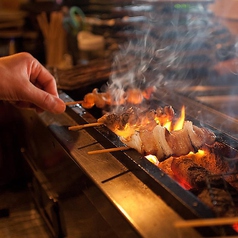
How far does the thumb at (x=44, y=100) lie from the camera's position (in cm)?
261

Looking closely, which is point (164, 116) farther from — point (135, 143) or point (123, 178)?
point (123, 178)

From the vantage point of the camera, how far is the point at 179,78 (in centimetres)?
424

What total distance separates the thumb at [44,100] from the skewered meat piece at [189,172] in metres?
1.03

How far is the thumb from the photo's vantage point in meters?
2.61

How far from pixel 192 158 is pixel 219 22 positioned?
3833 mm

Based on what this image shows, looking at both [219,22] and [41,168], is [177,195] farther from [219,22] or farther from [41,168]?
[219,22]

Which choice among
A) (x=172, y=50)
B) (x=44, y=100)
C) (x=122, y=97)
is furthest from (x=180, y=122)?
(x=172, y=50)

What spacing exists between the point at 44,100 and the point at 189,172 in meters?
1.26

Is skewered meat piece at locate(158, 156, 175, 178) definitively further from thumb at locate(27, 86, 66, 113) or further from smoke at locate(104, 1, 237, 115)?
smoke at locate(104, 1, 237, 115)

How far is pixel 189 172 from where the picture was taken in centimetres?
205

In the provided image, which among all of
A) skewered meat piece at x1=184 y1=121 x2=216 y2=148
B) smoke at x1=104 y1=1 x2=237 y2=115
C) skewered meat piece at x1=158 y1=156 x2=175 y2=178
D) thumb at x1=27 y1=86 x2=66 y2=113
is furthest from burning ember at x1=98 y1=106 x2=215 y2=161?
smoke at x1=104 y1=1 x2=237 y2=115

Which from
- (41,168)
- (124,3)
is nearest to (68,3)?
(124,3)

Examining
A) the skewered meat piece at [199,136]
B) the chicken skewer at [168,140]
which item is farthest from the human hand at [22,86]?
the skewered meat piece at [199,136]

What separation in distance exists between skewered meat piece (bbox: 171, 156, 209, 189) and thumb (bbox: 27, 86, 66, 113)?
1.03 meters
